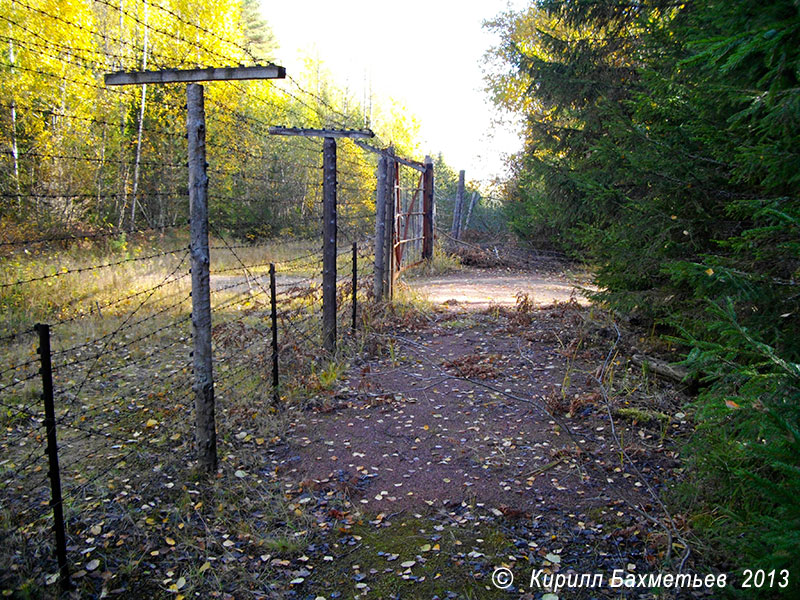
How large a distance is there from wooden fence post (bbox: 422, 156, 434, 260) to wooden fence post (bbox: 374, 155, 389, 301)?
561 cm

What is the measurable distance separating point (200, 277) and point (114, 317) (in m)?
5.43

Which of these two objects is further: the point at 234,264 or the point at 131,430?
the point at 234,264

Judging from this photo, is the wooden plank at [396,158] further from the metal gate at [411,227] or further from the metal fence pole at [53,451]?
the metal fence pole at [53,451]

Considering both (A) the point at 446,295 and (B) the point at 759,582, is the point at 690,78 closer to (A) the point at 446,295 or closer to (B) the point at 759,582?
(B) the point at 759,582

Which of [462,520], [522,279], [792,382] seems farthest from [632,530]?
[522,279]

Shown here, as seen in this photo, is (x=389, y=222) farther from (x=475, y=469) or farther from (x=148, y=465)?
(x=148, y=465)

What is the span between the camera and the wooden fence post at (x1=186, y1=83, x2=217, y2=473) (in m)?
3.71

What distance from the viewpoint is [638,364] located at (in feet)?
18.7

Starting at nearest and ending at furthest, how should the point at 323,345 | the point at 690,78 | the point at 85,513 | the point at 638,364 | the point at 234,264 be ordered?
the point at 85,513
the point at 690,78
the point at 638,364
the point at 323,345
the point at 234,264

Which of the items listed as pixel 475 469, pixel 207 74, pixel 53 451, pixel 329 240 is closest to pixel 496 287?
pixel 329 240

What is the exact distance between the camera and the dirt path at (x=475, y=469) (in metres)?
3.05

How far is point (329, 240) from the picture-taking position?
6078 millimetres

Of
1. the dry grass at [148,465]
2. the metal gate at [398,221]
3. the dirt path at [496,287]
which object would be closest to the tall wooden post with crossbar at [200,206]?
the dry grass at [148,465]

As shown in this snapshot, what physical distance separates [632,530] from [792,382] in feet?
5.26
